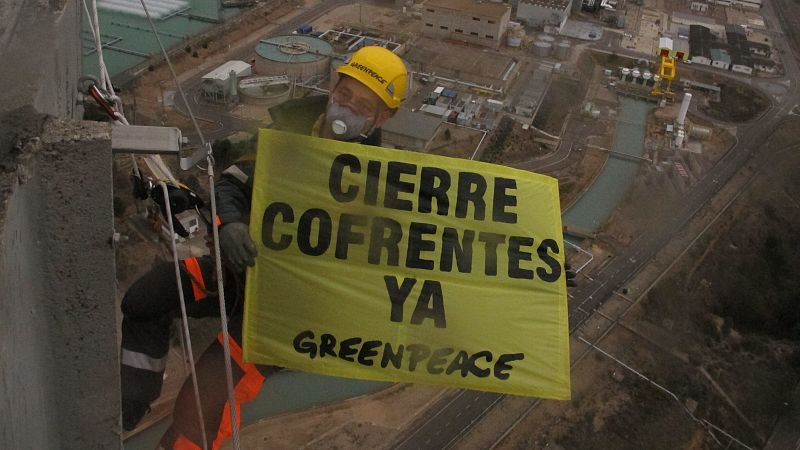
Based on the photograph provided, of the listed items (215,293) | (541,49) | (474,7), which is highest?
(215,293)

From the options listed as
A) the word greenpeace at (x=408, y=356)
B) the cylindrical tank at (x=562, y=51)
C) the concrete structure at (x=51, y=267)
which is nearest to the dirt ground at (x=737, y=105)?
the cylindrical tank at (x=562, y=51)

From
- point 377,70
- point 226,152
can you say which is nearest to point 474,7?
point 226,152

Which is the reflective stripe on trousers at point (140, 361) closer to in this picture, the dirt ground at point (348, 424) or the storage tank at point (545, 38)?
the dirt ground at point (348, 424)

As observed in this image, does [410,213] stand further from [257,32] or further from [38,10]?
[257,32]

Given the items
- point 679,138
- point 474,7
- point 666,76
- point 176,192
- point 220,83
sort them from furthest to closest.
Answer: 1. point 474,7
2. point 666,76
3. point 679,138
4. point 220,83
5. point 176,192

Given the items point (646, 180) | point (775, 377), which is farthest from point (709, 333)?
point (646, 180)

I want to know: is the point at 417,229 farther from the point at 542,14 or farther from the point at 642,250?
the point at 542,14

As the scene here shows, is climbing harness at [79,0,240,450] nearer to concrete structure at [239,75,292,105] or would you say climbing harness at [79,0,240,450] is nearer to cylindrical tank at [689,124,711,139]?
concrete structure at [239,75,292,105]
